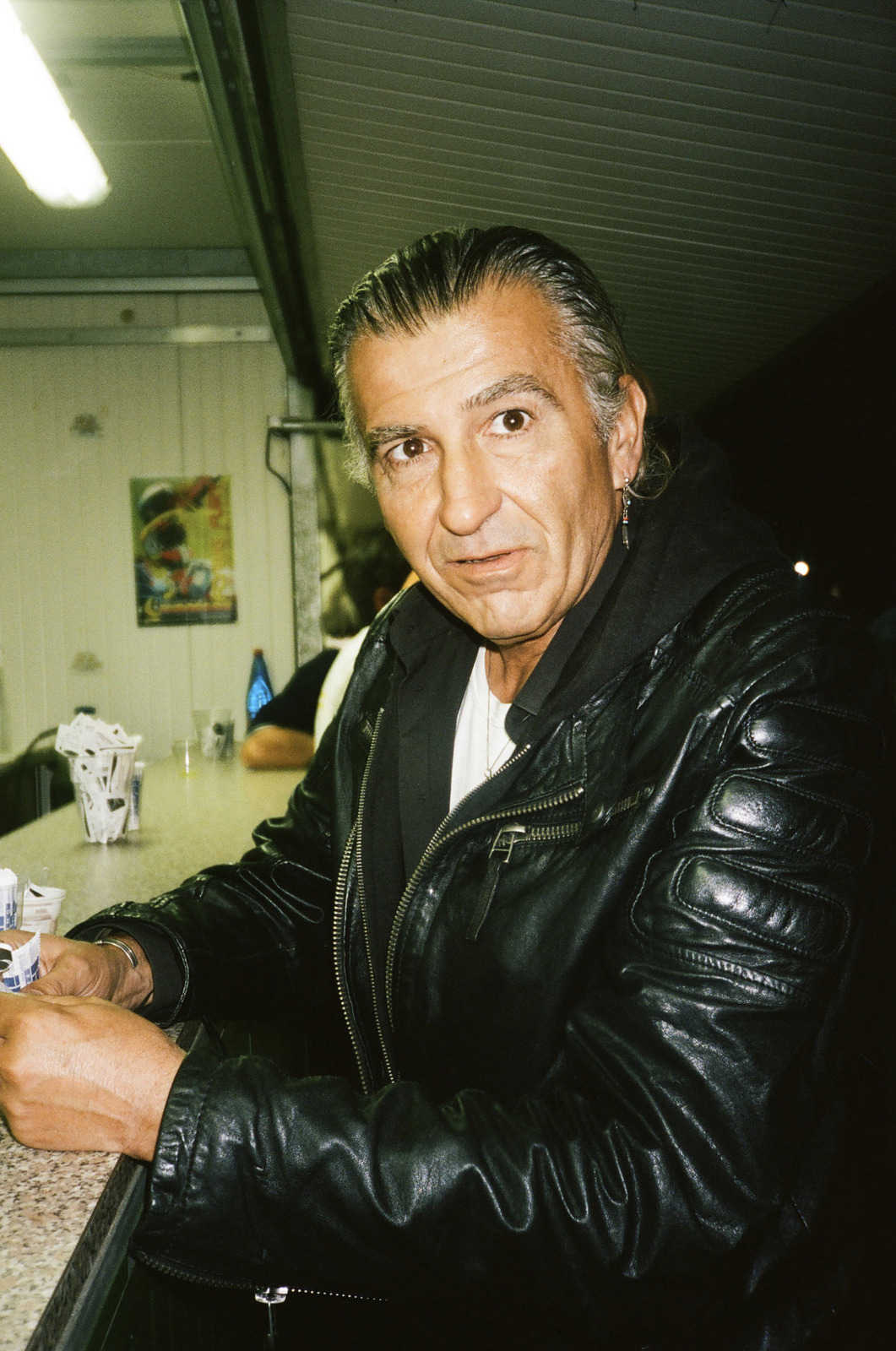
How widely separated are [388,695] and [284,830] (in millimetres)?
314

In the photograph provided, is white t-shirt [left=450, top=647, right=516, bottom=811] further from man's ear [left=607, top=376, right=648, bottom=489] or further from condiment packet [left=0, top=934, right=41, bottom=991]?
condiment packet [left=0, top=934, right=41, bottom=991]

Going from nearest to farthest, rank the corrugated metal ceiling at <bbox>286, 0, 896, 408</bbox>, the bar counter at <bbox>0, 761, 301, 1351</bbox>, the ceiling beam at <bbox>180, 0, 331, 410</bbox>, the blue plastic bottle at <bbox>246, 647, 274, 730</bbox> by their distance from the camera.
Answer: the bar counter at <bbox>0, 761, 301, 1351</bbox> → the ceiling beam at <bbox>180, 0, 331, 410</bbox> → the corrugated metal ceiling at <bbox>286, 0, 896, 408</bbox> → the blue plastic bottle at <bbox>246, 647, 274, 730</bbox>

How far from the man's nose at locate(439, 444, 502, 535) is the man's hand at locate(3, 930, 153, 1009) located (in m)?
0.70

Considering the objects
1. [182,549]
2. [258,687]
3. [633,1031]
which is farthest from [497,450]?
[182,549]

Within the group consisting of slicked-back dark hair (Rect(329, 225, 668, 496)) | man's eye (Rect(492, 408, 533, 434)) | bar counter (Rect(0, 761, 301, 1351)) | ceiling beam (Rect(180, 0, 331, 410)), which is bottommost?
bar counter (Rect(0, 761, 301, 1351))

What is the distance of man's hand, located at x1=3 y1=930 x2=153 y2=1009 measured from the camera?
110cm

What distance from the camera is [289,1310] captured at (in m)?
1.38

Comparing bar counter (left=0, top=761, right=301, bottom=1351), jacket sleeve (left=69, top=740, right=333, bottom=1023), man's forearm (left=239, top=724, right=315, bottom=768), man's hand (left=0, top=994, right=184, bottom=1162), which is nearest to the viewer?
bar counter (left=0, top=761, right=301, bottom=1351)

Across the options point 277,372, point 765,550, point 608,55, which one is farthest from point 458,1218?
point 277,372

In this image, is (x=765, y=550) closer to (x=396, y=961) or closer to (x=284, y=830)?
(x=396, y=961)

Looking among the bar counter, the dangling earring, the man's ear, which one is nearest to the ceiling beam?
the man's ear

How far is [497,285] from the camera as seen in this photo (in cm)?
118

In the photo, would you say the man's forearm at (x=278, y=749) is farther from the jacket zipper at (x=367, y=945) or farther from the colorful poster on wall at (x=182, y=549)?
the jacket zipper at (x=367, y=945)

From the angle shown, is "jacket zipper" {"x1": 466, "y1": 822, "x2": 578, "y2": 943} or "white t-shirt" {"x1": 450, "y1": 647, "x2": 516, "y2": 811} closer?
"jacket zipper" {"x1": 466, "y1": 822, "x2": 578, "y2": 943}
